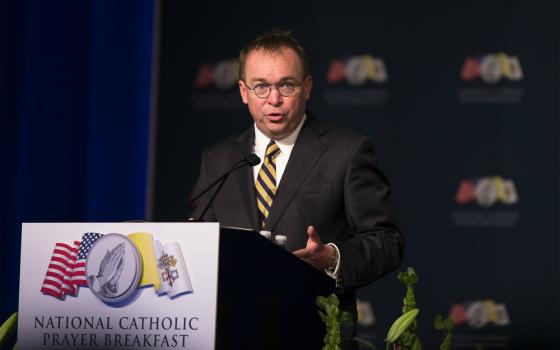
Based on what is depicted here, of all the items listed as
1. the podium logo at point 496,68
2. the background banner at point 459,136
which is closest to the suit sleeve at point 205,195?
the background banner at point 459,136

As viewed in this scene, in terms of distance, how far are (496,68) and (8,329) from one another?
152 inches

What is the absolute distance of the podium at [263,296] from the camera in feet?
6.25

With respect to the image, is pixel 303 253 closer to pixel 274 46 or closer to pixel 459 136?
pixel 274 46

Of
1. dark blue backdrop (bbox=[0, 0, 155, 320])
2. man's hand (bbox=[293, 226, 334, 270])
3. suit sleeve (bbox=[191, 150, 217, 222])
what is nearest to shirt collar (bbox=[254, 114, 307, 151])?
suit sleeve (bbox=[191, 150, 217, 222])

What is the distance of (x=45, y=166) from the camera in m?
4.53

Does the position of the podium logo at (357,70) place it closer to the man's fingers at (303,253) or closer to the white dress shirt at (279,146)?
the white dress shirt at (279,146)

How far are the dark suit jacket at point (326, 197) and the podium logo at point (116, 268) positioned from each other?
0.98 meters

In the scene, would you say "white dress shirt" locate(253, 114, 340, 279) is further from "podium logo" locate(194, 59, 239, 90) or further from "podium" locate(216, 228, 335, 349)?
"podium logo" locate(194, 59, 239, 90)

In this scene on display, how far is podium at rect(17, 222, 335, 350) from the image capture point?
1877mm

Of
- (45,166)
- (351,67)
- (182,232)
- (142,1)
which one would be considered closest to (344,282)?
(182,232)

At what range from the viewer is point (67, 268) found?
1975mm

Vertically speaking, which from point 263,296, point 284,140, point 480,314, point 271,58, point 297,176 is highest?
point 271,58

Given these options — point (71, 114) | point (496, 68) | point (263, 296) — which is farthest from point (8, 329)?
point (496, 68)

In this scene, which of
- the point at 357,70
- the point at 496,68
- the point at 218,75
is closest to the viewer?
the point at 496,68
